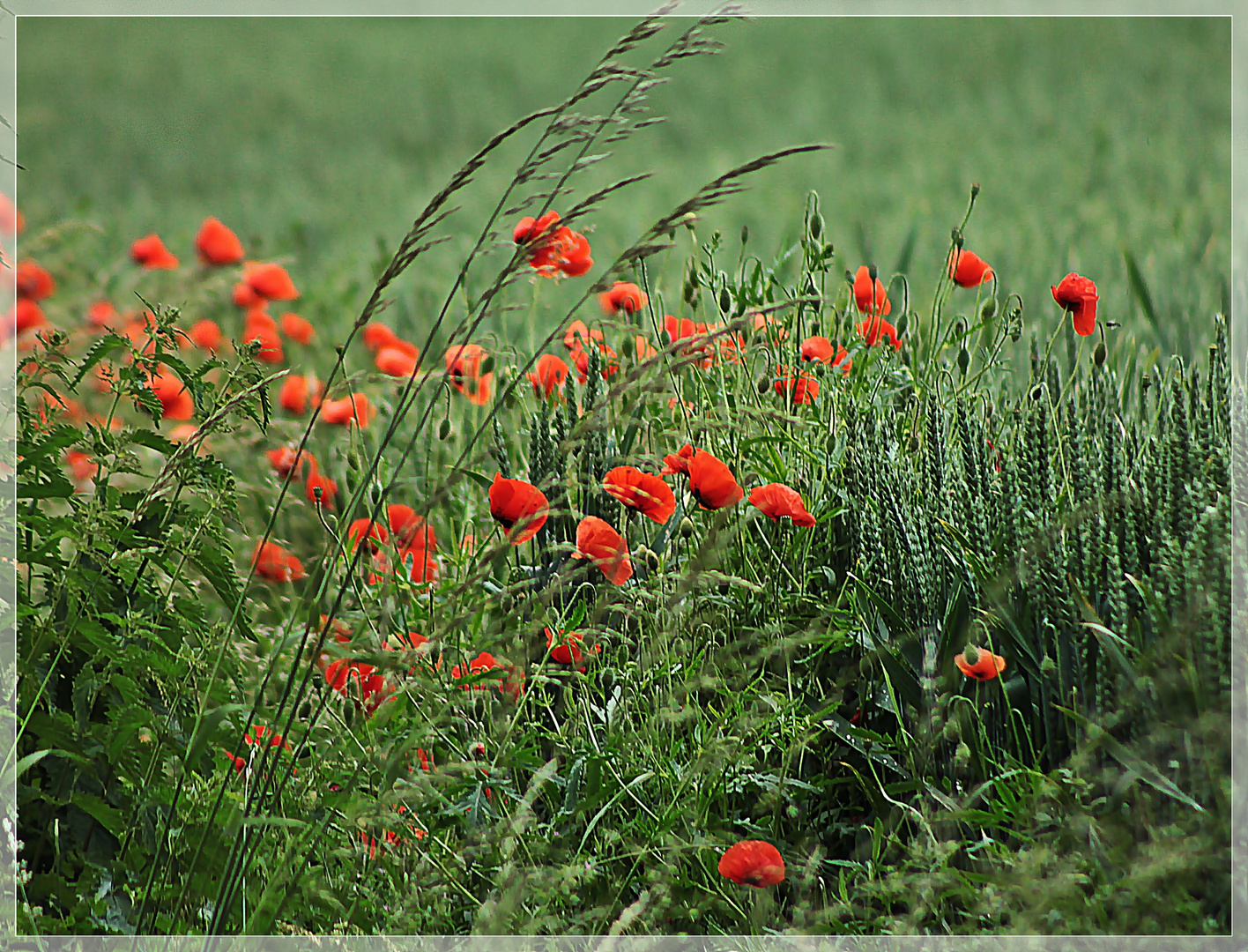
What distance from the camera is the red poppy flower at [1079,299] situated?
5.16ft

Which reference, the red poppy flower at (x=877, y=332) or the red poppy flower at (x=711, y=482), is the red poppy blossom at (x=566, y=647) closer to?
the red poppy flower at (x=711, y=482)

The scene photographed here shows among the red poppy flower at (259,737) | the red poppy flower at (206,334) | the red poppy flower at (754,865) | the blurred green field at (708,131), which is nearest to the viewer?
the red poppy flower at (754,865)

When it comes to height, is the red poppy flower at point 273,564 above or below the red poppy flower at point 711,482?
below

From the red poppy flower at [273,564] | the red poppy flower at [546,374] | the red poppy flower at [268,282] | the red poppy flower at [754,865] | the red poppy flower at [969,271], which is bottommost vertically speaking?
the red poppy flower at [754,865]

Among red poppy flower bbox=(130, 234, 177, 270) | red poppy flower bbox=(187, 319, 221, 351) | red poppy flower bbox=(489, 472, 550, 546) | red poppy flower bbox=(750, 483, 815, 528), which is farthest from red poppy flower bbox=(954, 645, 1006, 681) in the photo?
red poppy flower bbox=(130, 234, 177, 270)

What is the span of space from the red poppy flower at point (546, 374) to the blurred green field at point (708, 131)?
5.11 ft

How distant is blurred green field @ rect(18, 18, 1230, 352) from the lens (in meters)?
3.74

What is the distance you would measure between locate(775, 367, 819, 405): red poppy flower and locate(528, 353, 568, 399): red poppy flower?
38 cm

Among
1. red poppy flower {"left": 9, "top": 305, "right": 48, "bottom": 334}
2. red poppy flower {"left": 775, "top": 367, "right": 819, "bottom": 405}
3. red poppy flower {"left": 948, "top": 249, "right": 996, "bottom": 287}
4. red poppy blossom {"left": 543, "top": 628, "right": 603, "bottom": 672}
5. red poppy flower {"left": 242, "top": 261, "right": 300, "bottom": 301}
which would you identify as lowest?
red poppy blossom {"left": 543, "top": 628, "right": 603, "bottom": 672}

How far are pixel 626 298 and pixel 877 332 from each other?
1.41ft

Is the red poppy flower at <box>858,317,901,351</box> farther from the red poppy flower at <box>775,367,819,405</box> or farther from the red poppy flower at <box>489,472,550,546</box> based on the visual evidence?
the red poppy flower at <box>489,472,550,546</box>

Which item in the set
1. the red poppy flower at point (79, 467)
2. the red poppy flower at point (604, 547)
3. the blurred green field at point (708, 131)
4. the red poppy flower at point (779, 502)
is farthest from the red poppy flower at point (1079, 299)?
the red poppy flower at point (79, 467)

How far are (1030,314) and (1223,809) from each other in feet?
6.35

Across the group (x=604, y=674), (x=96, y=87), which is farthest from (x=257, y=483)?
(x=96, y=87)
